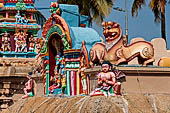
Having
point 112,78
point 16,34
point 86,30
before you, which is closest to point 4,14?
point 16,34

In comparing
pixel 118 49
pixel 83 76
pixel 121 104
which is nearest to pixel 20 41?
pixel 83 76

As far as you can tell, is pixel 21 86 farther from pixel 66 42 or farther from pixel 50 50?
pixel 66 42

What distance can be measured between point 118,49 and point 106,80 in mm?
1206

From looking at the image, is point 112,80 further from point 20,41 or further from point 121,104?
point 20,41

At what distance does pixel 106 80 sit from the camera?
10.3 meters

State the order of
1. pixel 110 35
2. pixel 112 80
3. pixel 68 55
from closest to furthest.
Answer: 1. pixel 112 80
2. pixel 110 35
3. pixel 68 55

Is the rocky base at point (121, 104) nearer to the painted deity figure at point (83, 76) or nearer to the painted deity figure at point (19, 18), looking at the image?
the painted deity figure at point (83, 76)

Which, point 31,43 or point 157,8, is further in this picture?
point 31,43

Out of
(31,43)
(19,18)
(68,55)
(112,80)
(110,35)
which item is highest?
(19,18)

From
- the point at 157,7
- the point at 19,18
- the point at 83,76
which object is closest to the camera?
the point at 83,76

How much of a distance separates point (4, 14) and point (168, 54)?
11.4 meters

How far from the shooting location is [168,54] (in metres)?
14.6

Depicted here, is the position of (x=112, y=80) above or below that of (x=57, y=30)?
below

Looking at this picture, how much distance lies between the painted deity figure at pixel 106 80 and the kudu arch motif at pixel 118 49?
0.72m
